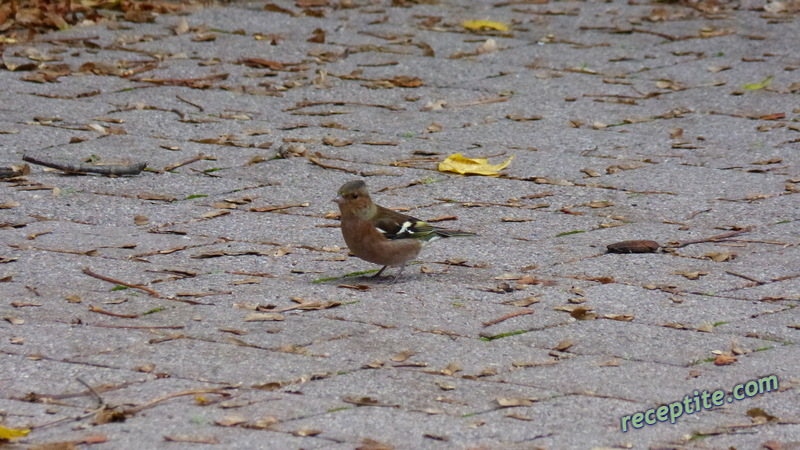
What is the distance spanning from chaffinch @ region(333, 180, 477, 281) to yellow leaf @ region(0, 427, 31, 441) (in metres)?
1.92

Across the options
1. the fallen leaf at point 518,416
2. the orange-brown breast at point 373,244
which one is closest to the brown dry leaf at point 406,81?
the orange-brown breast at point 373,244

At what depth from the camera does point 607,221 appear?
18.1 feet

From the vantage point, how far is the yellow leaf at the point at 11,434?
2.99 meters

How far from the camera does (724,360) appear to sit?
3.78 metres

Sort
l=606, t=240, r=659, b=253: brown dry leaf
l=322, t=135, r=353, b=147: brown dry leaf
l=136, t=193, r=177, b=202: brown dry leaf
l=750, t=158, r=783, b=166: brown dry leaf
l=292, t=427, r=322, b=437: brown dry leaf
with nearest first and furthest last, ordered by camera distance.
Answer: l=292, t=427, r=322, b=437: brown dry leaf < l=606, t=240, r=659, b=253: brown dry leaf < l=136, t=193, r=177, b=202: brown dry leaf < l=750, t=158, r=783, b=166: brown dry leaf < l=322, t=135, r=353, b=147: brown dry leaf

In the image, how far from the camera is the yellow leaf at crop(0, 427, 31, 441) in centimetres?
299

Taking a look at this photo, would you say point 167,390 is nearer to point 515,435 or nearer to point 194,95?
point 515,435

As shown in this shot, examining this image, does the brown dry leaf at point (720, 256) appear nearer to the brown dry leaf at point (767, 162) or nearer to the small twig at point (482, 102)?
the brown dry leaf at point (767, 162)

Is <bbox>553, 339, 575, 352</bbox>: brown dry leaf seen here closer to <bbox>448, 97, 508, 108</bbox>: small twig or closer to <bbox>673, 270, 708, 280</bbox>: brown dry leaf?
<bbox>673, 270, 708, 280</bbox>: brown dry leaf

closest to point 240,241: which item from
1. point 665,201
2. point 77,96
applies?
→ point 665,201

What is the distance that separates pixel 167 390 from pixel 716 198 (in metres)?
3.36

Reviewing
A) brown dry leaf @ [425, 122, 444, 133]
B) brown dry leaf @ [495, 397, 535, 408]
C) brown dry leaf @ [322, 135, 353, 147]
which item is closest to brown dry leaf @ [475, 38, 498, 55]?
brown dry leaf @ [425, 122, 444, 133]

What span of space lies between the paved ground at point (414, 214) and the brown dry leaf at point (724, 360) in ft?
0.03

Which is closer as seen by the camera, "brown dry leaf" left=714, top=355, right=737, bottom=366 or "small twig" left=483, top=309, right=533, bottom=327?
"brown dry leaf" left=714, top=355, right=737, bottom=366
